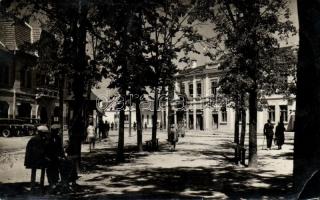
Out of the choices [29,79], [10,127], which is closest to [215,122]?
[29,79]

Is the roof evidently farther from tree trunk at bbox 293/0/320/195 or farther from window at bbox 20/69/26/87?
tree trunk at bbox 293/0/320/195

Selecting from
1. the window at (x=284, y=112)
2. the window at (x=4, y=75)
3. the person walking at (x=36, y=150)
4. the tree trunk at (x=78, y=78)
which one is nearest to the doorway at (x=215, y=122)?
the window at (x=284, y=112)

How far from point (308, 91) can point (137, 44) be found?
4.80 metres

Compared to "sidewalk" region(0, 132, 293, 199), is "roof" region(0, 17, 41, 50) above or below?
above

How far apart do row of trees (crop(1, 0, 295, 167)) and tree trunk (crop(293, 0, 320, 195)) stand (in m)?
3.79

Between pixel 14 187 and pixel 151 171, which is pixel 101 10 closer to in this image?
pixel 14 187

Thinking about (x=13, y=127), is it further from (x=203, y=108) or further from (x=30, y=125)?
(x=203, y=108)

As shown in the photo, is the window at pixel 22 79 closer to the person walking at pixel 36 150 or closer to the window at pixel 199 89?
the person walking at pixel 36 150

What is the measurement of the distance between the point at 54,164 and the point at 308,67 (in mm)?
5624

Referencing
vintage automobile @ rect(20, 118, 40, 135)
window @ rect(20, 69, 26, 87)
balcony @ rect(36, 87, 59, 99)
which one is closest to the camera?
window @ rect(20, 69, 26, 87)

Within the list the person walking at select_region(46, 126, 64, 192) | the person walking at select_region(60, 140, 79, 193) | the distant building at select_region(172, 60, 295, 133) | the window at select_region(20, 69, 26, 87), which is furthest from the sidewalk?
the distant building at select_region(172, 60, 295, 133)

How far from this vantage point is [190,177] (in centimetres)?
1221

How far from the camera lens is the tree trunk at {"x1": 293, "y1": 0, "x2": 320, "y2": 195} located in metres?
5.63

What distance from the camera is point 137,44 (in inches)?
389
